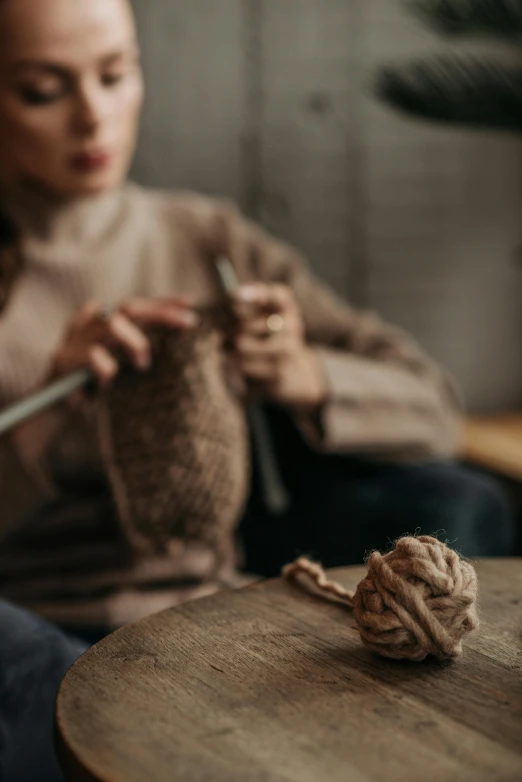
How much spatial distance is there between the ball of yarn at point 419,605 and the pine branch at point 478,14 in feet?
4.12

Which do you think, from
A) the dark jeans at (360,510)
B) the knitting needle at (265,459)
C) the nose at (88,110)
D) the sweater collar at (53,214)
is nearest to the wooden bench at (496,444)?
the dark jeans at (360,510)

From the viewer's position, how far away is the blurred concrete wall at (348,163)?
1.95m

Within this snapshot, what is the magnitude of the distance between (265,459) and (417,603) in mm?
787

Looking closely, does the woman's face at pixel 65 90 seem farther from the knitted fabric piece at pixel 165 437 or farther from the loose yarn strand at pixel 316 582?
the loose yarn strand at pixel 316 582

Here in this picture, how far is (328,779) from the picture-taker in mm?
497

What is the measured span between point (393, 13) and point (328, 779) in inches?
75.4

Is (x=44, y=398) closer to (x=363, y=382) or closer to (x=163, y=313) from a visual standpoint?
(x=163, y=313)

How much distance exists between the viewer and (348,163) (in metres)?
2.11

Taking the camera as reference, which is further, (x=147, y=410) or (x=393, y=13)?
(x=393, y=13)

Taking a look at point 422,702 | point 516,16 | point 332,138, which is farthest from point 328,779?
point 332,138

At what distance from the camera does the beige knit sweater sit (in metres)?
1.22

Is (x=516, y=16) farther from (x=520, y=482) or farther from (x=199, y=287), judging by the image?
(x=520, y=482)

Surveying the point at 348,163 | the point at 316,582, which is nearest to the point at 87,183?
the point at 316,582

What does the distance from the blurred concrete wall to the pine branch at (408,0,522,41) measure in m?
0.42
